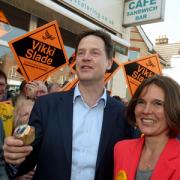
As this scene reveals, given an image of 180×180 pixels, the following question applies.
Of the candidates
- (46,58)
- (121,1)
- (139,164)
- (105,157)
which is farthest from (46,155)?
(121,1)

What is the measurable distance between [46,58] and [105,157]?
7.21ft

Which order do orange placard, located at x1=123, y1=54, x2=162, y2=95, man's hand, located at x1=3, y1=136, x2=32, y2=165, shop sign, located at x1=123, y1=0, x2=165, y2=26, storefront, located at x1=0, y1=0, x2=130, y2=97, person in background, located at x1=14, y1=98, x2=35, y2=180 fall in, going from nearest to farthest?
man's hand, located at x1=3, y1=136, x2=32, y2=165 → person in background, located at x1=14, y1=98, x2=35, y2=180 → orange placard, located at x1=123, y1=54, x2=162, y2=95 → storefront, located at x1=0, y1=0, x2=130, y2=97 → shop sign, located at x1=123, y1=0, x2=165, y2=26

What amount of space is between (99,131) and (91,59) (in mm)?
501

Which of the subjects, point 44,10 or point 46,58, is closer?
point 46,58

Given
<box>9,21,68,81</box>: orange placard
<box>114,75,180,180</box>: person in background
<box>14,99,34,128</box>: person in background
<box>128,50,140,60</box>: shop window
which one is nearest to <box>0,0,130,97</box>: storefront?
<box>128,50,140,60</box>: shop window

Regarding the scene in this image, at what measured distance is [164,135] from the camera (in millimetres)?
2082

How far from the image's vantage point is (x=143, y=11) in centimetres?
972

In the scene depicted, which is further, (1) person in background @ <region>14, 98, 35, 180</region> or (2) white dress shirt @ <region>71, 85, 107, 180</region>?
(1) person in background @ <region>14, 98, 35, 180</region>

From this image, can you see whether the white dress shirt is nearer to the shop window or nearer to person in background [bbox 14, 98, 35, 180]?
person in background [bbox 14, 98, 35, 180]

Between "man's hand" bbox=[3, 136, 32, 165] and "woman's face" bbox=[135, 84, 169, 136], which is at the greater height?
"woman's face" bbox=[135, 84, 169, 136]

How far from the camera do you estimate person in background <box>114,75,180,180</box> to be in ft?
6.46

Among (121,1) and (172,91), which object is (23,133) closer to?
(172,91)

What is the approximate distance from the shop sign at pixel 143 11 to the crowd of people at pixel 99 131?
292 inches

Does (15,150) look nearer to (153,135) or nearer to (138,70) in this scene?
(153,135)
